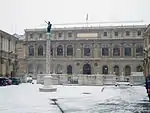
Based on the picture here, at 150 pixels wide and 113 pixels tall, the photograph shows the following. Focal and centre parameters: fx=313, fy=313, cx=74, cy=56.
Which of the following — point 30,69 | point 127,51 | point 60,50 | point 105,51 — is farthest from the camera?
point 30,69

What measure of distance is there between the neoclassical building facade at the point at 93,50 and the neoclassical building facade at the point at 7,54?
19.9 meters

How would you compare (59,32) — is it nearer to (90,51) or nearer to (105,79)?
(90,51)

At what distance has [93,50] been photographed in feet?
243

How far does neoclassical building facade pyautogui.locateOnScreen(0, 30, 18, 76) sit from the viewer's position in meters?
48.4

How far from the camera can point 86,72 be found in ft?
244

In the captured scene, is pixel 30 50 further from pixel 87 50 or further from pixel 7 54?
pixel 7 54

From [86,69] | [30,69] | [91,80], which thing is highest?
[30,69]

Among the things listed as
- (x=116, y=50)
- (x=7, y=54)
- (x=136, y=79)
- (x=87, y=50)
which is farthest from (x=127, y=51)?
(x=7, y=54)

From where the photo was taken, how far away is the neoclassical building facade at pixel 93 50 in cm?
7231

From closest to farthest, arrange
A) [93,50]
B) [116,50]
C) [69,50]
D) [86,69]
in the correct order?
[116,50]
[93,50]
[86,69]
[69,50]

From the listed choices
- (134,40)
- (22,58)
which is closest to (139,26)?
(134,40)

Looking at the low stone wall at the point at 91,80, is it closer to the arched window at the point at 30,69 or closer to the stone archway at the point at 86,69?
the stone archway at the point at 86,69

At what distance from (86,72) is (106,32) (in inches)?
416

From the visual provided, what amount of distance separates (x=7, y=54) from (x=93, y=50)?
27.8 m
